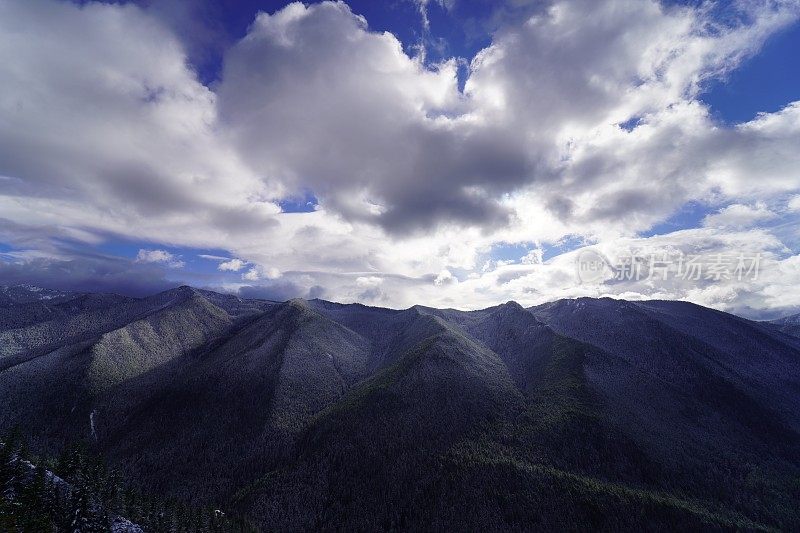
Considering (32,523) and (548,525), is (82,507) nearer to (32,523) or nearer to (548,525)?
(32,523)

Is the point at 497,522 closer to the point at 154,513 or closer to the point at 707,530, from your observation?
the point at 707,530

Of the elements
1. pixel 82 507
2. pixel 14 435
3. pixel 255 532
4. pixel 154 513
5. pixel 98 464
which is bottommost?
pixel 255 532

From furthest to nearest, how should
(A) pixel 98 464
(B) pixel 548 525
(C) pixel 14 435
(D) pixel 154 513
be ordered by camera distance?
(B) pixel 548 525 < (A) pixel 98 464 < (D) pixel 154 513 < (C) pixel 14 435

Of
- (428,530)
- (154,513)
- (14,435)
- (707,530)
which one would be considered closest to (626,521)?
(707,530)

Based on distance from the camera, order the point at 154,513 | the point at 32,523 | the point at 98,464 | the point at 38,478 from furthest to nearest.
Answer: the point at 98,464 → the point at 154,513 → the point at 38,478 → the point at 32,523

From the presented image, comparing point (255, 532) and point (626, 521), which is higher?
point (626, 521)

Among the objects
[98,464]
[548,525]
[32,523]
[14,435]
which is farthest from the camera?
[548,525]

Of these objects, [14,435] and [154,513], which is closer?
[14,435]

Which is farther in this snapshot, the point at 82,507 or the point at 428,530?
the point at 428,530

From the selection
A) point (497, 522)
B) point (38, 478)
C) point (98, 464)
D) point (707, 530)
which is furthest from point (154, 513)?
point (707, 530)
